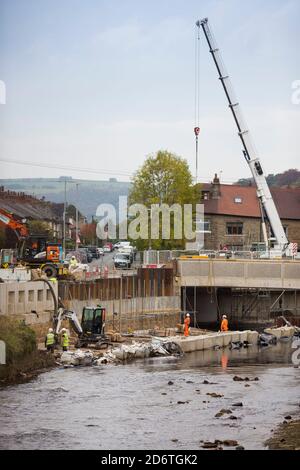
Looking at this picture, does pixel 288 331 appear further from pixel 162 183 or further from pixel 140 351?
pixel 162 183

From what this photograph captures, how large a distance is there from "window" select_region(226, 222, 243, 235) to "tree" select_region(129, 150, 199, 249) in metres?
8.75

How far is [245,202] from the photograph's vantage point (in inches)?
4439

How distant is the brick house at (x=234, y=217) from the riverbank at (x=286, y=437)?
6318 centimetres

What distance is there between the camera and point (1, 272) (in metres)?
66.1

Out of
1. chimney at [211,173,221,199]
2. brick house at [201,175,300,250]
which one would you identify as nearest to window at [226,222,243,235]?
brick house at [201,175,300,250]

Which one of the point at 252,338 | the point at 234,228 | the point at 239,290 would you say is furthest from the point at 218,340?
the point at 234,228

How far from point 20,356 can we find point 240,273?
106 feet

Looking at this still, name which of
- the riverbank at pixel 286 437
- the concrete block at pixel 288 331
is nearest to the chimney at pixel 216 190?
the concrete block at pixel 288 331

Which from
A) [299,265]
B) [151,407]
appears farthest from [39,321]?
[299,265]

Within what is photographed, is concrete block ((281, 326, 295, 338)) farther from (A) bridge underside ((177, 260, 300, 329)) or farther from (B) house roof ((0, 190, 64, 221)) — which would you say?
(B) house roof ((0, 190, 64, 221))

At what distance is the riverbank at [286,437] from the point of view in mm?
37653

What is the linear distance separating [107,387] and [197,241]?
5536 cm

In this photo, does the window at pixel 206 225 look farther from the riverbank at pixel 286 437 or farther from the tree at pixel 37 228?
the riverbank at pixel 286 437
